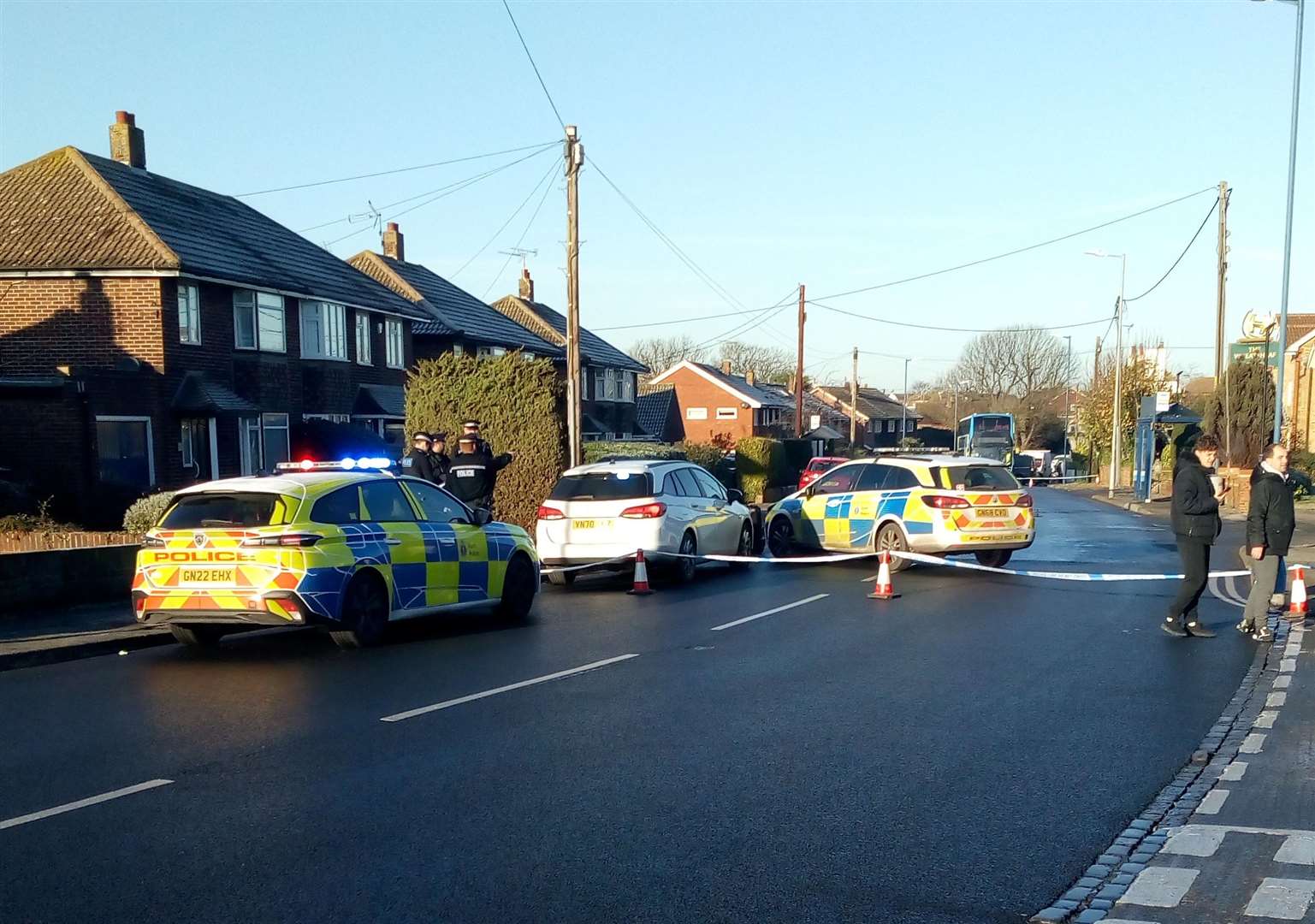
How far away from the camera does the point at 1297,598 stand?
37.7 feet

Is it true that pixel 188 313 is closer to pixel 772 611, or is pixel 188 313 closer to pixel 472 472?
pixel 472 472

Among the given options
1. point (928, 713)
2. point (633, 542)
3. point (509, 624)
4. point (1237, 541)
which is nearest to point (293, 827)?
point (928, 713)

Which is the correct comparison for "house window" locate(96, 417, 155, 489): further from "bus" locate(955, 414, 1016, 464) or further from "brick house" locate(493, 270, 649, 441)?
"bus" locate(955, 414, 1016, 464)

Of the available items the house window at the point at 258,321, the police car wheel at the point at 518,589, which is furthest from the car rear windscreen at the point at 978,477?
the house window at the point at 258,321

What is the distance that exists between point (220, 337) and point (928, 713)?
23.0 m

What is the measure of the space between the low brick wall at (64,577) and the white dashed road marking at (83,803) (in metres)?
6.70

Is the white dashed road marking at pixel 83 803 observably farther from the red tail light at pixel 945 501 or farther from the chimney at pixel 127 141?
the chimney at pixel 127 141

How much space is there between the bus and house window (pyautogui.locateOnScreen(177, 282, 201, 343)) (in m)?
43.0

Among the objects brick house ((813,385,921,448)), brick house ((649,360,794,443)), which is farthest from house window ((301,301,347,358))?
→ brick house ((813,385,921,448))

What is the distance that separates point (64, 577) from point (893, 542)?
10011 mm

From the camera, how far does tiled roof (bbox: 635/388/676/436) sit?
66.4 m

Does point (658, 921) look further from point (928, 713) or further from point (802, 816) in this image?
point (928, 713)

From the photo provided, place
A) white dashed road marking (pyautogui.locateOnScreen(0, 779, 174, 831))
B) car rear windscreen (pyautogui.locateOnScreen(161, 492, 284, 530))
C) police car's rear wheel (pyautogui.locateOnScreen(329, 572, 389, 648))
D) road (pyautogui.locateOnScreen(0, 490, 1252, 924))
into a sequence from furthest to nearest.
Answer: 1. police car's rear wheel (pyautogui.locateOnScreen(329, 572, 389, 648))
2. car rear windscreen (pyautogui.locateOnScreen(161, 492, 284, 530))
3. white dashed road marking (pyautogui.locateOnScreen(0, 779, 174, 831))
4. road (pyautogui.locateOnScreen(0, 490, 1252, 924))

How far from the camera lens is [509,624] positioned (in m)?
12.3
